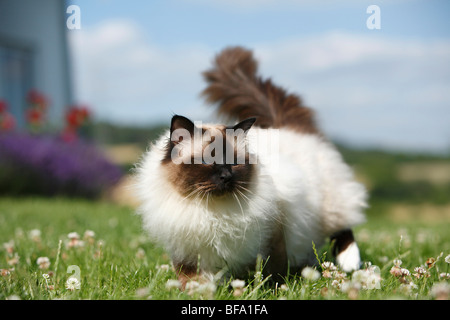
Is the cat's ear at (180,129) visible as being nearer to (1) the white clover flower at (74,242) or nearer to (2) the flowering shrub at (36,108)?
(1) the white clover flower at (74,242)

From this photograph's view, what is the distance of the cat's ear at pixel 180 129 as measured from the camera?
81.0 inches

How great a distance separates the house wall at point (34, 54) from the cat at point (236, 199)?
8.69 meters

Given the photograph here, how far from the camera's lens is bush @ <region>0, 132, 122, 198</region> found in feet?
25.5

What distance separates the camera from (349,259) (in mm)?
2887

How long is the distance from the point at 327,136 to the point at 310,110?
0.84 ft

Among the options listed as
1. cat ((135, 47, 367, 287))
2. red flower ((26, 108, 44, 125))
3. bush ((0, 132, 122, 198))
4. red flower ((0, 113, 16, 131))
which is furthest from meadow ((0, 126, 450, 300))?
red flower ((26, 108, 44, 125))

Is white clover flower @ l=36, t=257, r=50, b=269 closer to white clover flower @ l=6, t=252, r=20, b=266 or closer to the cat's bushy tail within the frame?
white clover flower @ l=6, t=252, r=20, b=266

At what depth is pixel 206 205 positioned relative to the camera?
6.74 ft

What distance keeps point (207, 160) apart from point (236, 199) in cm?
26

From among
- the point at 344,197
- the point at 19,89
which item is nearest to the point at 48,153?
the point at 19,89

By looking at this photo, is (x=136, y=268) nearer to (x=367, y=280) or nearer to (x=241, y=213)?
(x=241, y=213)

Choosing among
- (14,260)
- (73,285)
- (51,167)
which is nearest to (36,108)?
(51,167)
